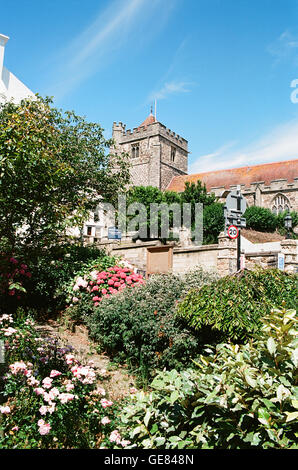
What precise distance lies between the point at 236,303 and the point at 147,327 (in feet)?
5.54

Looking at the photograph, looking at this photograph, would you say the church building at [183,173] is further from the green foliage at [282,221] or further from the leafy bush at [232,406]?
the leafy bush at [232,406]

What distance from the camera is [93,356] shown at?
6.48 m

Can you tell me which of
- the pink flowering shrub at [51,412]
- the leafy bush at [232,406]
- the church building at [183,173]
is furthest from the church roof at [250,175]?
the leafy bush at [232,406]

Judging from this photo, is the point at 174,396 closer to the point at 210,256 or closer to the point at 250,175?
the point at 210,256

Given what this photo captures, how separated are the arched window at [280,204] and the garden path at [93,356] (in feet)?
109

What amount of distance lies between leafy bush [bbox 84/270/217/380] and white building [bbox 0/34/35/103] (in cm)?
1711

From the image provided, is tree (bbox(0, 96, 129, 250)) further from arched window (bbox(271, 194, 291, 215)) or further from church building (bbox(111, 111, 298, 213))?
arched window (bbox(271, 194, 291, 215))

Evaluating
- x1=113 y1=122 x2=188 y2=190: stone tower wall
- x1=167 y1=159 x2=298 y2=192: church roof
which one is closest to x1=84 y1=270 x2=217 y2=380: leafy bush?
x1=167 y1=159 x2=298 y2=192: church roof

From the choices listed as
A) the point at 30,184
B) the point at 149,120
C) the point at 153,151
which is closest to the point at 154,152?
the point at 153,151

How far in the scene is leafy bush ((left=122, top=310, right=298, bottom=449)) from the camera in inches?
98.2
